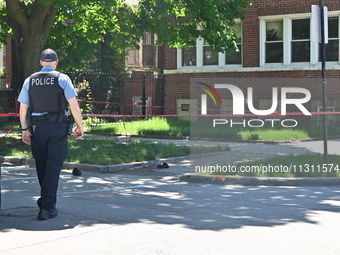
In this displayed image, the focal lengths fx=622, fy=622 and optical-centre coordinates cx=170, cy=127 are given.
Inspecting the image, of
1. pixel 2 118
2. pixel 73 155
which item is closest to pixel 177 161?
pixel 73 155

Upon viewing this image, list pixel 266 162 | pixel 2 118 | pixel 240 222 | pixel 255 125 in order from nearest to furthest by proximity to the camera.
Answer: pixel 240 222, pixel 266 162, pixel 2 118, pixel 255 125

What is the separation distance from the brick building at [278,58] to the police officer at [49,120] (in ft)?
53.9

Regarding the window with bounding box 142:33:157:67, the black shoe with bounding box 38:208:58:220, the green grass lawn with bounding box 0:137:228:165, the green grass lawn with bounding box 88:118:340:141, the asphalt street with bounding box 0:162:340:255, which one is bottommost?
the asphalt street with bounding box 0:162:340:255

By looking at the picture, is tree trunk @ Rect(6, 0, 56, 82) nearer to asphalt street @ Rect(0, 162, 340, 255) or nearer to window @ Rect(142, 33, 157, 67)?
asphalt street @ Rect(0, 162, 340, 255)

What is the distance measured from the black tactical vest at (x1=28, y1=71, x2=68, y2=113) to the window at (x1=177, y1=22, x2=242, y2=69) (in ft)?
61.5

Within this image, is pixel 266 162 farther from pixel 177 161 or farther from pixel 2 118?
pixel 2 118

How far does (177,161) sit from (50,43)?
→ 7.46 metres

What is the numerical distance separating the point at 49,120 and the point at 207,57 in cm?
1972

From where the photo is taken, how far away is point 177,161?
1488cm

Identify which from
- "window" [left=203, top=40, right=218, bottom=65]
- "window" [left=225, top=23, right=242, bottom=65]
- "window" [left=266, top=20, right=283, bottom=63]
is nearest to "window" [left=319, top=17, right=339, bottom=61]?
"window" [left=266, top=20, right=283, bottom=63]

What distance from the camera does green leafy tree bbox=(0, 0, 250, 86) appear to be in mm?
16719

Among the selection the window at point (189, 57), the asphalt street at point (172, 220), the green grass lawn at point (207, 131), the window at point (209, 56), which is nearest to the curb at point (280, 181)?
the asphalt street at point (172, 220)

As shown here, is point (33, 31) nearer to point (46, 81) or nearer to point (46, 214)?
point (46, 81)

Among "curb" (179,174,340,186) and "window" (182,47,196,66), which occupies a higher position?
"window" (182,47,196,66)
